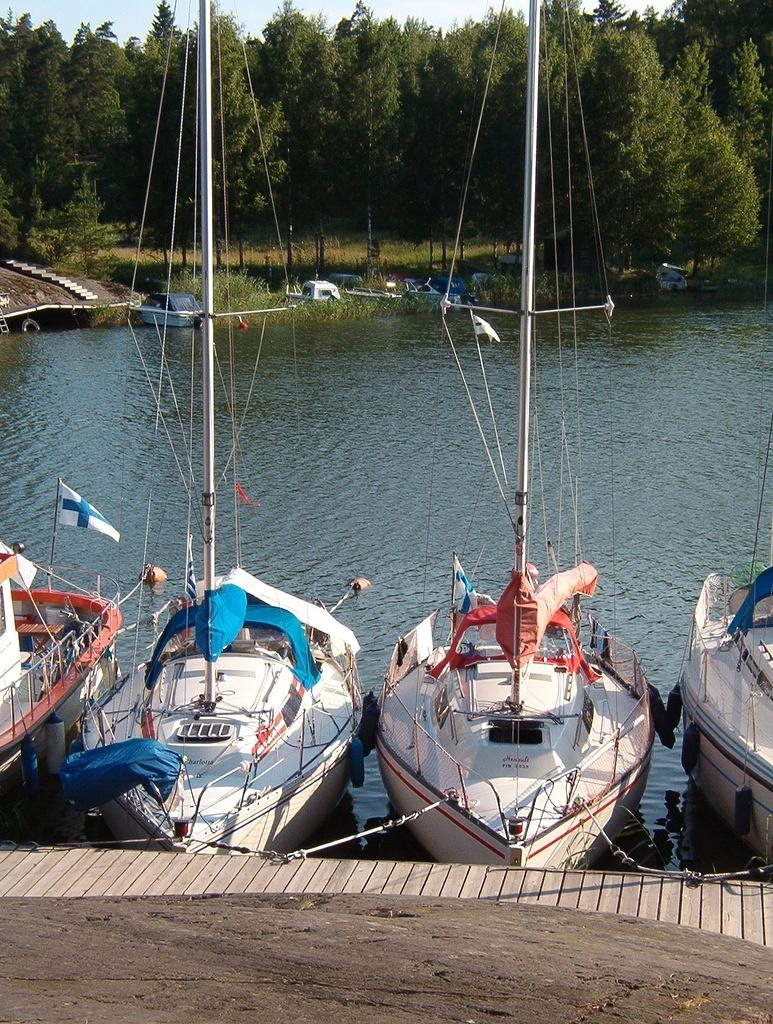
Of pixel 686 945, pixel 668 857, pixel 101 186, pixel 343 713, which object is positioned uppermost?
pixel 101 186

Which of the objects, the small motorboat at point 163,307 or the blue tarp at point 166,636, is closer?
the blue tarp at point 166,636

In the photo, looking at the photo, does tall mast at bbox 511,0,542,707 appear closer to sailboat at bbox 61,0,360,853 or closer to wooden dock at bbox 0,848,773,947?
sailboat at bbox 61,0,360,853

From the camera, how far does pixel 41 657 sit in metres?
20.5

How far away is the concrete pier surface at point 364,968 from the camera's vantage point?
7.97 m

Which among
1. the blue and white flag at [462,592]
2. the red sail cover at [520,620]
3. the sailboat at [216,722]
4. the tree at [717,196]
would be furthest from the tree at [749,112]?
the red sail cover at [520,620]

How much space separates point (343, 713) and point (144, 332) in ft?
172

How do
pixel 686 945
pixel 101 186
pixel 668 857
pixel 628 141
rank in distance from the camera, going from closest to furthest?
1. pixel 686 945
2. pixel 668 857
3. pixel 628 141
4. pixel 101 186

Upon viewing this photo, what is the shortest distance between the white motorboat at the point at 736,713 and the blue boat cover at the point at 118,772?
7243 millimetres

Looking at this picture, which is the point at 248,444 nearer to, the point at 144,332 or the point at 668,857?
the point at 668,857

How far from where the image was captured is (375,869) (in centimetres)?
1424

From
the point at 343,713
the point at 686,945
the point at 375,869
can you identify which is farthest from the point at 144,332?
the point at 686,945

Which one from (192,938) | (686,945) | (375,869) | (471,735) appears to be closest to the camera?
(192,938)

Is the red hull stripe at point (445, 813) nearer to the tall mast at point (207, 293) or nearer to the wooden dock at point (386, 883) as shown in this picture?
the wooden dock at point (386, 883)

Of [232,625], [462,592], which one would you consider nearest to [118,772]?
[232,625]
